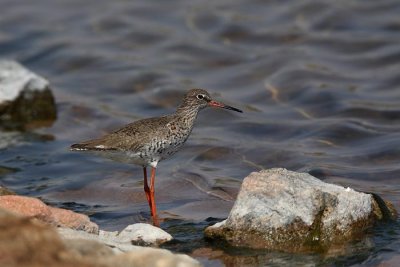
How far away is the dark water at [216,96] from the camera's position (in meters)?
10.1

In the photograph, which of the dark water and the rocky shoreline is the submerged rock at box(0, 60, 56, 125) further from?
the rocky shoreline

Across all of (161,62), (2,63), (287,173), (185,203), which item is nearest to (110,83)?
(161,62)

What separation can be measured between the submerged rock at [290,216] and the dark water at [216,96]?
0.16 m

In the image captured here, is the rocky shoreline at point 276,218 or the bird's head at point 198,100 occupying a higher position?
the bird's head at point 198,100

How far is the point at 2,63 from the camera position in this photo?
44.8ft

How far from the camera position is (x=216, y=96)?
45.4 feet

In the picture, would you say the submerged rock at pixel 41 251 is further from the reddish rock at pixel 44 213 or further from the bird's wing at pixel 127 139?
the bird's wing at pixel 127 139

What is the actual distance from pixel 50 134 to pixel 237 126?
8.87 feet

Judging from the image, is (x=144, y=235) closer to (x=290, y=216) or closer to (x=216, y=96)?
(x=290, y=216)

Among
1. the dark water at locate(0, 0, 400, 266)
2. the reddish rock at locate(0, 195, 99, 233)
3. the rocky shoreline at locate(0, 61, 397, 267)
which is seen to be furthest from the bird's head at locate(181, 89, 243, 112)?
the reddish rock at locate(0, 195, 99, 233)

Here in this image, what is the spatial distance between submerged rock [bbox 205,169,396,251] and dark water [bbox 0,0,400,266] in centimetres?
16

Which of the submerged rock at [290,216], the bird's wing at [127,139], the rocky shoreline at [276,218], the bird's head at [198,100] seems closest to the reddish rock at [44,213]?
the rocky shoreline at [276,218]

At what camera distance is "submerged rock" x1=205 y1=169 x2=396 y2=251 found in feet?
25.5

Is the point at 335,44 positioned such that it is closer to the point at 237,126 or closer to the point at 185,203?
the point at 237,126
